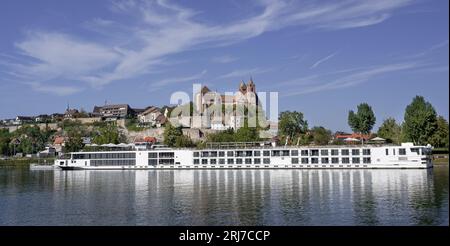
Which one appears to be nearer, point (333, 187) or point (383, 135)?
point (333, 187)

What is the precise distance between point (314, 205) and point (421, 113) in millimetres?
54449

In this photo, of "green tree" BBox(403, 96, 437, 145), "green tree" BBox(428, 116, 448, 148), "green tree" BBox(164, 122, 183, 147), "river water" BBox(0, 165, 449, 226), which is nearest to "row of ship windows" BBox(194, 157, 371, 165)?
"green tree" BBox(403, 96, 437, 145)

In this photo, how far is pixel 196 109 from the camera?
Result: 5463 inches

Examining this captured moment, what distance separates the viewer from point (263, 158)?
72562mm

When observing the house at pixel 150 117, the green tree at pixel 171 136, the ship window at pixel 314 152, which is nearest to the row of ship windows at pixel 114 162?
the green tree at pixel 171 136

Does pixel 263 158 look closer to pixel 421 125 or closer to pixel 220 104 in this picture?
pixel 421 125

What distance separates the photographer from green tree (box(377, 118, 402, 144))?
88.8 meters

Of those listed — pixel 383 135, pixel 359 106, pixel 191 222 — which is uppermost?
pixel 359 106

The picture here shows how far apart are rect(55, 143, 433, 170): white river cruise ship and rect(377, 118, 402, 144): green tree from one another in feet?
79.9

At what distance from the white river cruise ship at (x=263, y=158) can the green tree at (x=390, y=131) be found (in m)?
24.4

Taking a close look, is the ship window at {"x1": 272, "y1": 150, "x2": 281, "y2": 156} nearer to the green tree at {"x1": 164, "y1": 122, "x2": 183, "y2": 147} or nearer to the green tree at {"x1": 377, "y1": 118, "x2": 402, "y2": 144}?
the green tree at {"x1": 377, "y1": 118, "x2": 402, "y2": 144}

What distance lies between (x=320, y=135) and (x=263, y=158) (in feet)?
100
